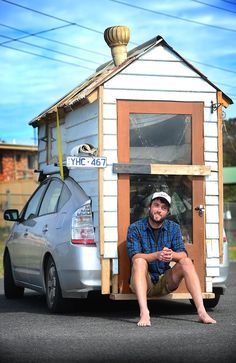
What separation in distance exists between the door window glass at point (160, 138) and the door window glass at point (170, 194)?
20 centimetres

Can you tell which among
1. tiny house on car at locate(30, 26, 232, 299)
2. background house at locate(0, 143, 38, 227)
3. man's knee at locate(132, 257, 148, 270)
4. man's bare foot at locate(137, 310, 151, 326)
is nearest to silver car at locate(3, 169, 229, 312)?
tiny house on car at locate(30, 26, 232, 299)

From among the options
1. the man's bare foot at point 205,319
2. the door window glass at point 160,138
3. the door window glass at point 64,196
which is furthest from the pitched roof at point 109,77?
the man's bare foot at point 205,319

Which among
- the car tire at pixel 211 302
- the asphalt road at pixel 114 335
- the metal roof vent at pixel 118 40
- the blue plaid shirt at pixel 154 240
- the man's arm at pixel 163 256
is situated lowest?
the asphalt road at pixel 114 335

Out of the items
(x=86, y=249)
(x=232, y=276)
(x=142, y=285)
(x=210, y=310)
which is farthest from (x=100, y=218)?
(x=232, y=276)

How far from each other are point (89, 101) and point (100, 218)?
1.33m

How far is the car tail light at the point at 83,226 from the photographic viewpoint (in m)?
9.80

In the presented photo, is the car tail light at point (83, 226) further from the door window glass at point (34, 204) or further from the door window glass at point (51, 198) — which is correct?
the door window glass at point (34, 204)

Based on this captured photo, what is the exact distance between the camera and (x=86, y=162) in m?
9.87

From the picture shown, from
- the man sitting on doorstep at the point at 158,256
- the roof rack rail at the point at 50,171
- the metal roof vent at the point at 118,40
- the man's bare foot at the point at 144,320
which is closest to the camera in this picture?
the man's bare foot at the point at 144,320

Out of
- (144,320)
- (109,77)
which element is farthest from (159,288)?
(109,77)

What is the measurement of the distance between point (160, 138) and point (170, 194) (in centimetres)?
65

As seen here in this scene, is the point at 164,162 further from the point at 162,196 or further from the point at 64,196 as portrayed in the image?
the point at 64,196

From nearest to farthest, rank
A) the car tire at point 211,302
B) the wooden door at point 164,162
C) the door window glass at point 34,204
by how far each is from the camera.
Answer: the wooden door at point 164,162
the car tire at point 211,302
the door window glass at point 34,204

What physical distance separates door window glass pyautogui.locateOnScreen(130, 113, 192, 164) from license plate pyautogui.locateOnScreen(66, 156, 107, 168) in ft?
1.36
